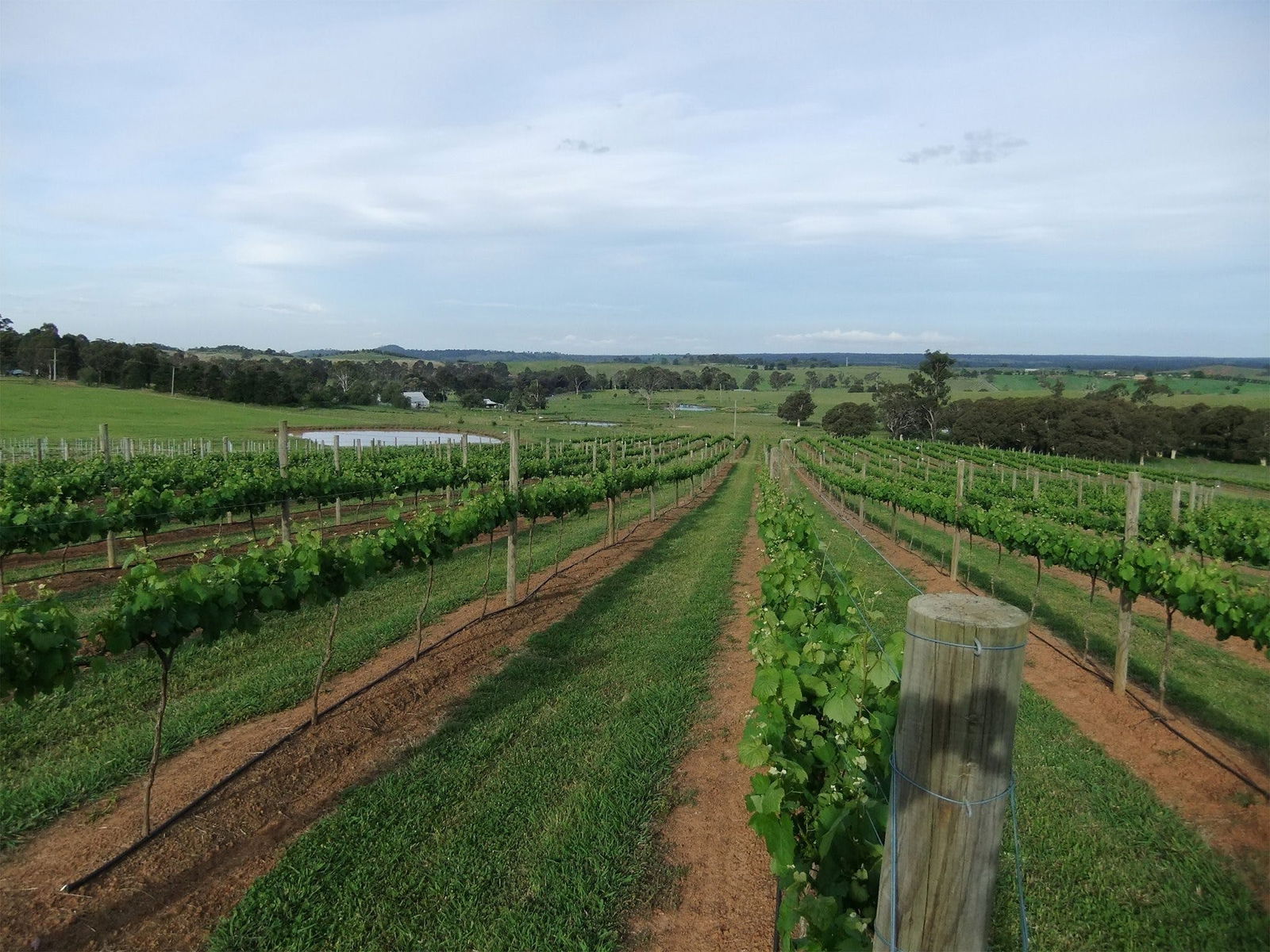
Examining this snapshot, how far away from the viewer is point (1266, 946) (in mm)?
1452

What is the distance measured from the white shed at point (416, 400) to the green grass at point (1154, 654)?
263ft

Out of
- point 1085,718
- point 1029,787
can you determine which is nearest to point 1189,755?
point 1085,718

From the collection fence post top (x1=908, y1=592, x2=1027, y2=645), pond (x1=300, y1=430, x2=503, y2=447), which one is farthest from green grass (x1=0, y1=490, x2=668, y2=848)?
pond (x1=300, y1=430, x2=503, y2=447)

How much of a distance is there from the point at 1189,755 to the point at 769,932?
470 cm

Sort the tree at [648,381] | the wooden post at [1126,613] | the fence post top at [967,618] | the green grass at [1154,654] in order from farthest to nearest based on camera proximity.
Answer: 1. the tree at [648,381]
2. the wooden post at [1126,613]
3. the green grass at [1154,654]
4. the fence post top at [967,618]

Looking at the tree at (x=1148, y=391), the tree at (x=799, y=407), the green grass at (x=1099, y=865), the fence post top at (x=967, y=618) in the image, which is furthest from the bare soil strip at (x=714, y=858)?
the tree at (x=1148, y=391)

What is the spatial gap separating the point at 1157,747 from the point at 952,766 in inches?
252

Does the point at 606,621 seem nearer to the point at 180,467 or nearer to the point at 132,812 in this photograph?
the point at 132,812

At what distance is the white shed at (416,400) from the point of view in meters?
89.3

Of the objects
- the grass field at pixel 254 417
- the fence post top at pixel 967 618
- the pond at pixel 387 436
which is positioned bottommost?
the pond at pixel 387 436

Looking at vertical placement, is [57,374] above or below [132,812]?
above

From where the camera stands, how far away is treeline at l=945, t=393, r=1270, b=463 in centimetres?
A: 5725

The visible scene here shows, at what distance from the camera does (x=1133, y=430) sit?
6019 centimetres

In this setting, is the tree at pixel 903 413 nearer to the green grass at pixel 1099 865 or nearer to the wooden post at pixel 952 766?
the green grass at pixel 1099 865
